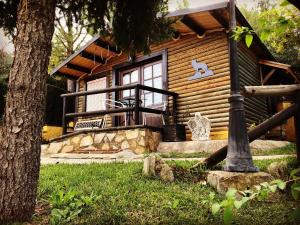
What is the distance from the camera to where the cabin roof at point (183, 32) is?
342 inches

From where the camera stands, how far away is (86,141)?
32.0ft

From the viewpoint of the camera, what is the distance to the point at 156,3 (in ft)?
16.8

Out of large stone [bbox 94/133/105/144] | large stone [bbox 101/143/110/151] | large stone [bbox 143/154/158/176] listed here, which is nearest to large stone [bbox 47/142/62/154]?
large stone [bbox 94/133/105/144]

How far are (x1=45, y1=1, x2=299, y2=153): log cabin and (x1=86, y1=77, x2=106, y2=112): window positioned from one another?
0.15 ft

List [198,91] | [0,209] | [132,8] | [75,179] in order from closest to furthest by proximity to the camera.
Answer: [0,209] → [75,179] → [132,8] → [198,91]

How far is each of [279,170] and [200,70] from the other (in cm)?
631

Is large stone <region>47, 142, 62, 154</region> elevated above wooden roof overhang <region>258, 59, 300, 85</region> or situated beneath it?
situated beneath

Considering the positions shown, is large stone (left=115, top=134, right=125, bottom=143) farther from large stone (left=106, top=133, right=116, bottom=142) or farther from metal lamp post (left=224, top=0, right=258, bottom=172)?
metal lamp post (left=224, top=0, right=258, bottom=172)

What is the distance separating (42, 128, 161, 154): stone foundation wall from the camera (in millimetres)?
8703

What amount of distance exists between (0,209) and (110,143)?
633 cm

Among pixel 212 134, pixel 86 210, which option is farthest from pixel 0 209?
pixel 212 134

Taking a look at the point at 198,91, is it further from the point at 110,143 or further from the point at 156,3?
the point at 156,3

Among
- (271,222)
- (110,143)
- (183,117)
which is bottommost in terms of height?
(271,222)

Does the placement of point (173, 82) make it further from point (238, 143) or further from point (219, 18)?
point (238, 143)
